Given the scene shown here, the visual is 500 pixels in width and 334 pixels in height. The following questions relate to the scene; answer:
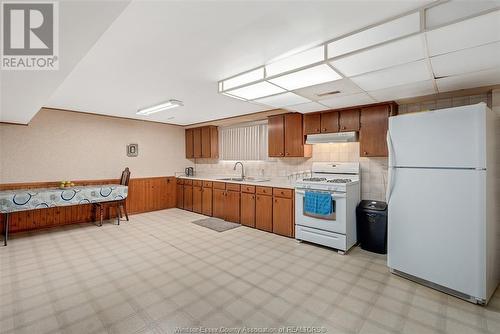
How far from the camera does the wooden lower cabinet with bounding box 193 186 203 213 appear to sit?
19.9 feet

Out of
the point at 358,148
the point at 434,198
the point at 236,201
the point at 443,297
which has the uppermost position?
the point at 358,148

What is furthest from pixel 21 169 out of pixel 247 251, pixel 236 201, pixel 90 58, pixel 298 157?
pixel 298 157

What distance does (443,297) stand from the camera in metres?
2.40

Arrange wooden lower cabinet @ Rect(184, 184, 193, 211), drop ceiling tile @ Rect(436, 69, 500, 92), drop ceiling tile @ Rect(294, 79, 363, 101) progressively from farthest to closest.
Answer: wooden lower cabinet @ Rect(184, 184, 193, 211) → drop ceiling tile @ Rect(294, 79, 363, 101) → drop ceiling tile @ Rect(436, 69, 500, 92)

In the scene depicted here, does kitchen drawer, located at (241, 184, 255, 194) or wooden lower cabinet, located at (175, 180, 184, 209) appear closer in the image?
kitchen drawer, located at (241, 184, 255, 194)

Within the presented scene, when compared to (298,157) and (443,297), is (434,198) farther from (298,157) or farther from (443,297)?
(298,157)

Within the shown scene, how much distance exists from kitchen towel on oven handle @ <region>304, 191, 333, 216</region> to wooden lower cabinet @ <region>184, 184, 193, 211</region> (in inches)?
139

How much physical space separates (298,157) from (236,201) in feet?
5.38

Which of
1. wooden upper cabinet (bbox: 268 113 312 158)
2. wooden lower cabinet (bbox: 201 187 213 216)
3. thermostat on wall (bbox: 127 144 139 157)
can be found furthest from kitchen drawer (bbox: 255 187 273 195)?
thermostat on wall (bbox: 127 144 139 157)

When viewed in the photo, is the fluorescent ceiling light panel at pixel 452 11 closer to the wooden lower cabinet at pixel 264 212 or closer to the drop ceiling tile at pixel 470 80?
the drop ceiling tile at pixel 470 80

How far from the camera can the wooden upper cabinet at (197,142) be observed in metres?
6.87

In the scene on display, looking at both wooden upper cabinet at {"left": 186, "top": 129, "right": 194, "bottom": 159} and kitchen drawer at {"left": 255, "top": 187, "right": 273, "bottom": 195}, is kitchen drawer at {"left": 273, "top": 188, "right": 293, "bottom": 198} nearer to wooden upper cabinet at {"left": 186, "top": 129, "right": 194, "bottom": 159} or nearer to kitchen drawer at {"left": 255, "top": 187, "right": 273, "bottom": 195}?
kitchen drawer at {"left": 255, "top": 187, "right": 273, "bottom": 195}

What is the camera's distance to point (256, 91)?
3.14 metres

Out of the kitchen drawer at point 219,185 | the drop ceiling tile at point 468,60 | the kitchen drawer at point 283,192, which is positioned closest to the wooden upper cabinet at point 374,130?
the drop ceiling tile at point 468,60
